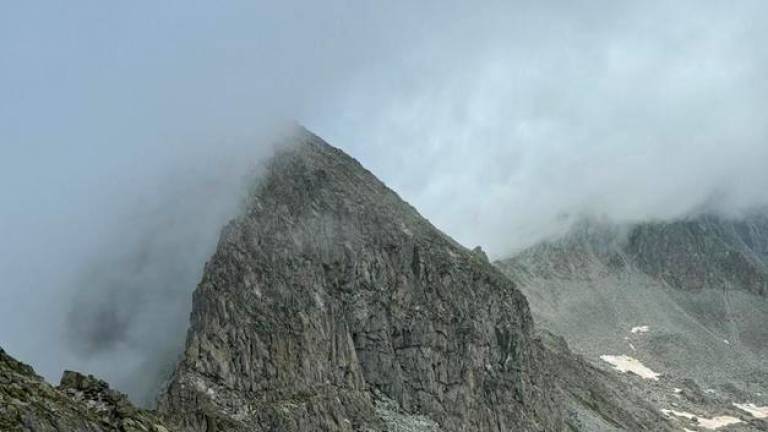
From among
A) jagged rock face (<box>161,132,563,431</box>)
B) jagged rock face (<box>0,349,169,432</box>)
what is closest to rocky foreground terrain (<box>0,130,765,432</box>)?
jagged rock face (<box>161,132,563,431</box>)

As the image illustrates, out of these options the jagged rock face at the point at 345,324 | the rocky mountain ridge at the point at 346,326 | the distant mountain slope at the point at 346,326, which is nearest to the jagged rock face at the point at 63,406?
the rocky mountain ridge at the point at 346,326

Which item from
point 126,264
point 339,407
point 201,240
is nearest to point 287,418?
point 339,407

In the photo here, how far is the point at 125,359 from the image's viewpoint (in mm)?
100812

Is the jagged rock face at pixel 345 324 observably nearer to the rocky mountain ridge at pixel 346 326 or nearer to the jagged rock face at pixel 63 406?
the rocky mountain ridge at pixel 346 326

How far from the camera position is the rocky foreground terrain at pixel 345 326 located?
94312mm

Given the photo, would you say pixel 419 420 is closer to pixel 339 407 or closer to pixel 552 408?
pixel 339 407

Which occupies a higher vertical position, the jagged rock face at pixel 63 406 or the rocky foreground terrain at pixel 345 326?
the rocky foreground terrain at pixel 345 326

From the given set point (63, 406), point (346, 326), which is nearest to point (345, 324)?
point (346, 326)

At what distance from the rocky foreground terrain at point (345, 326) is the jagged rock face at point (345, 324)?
19 cm

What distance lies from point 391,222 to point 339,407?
4087cm

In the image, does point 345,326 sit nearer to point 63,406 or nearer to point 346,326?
point 346,326

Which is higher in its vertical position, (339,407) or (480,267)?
(480,267)

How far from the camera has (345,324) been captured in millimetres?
113438

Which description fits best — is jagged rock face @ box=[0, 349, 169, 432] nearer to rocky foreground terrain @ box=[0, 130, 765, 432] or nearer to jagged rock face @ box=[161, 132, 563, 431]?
rocky foreground terrain @ box=[0, 130, 765, 432]
